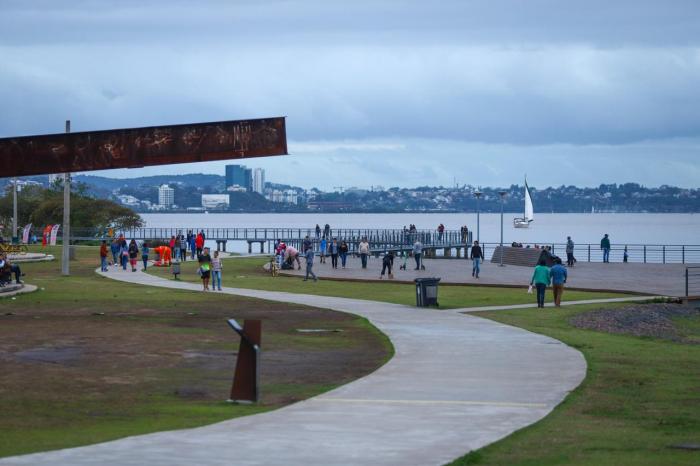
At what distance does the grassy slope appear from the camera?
12.4 m

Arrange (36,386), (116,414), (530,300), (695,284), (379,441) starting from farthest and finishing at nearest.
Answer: (695,284), (530,300), (36,386), (116,414), (379,441)

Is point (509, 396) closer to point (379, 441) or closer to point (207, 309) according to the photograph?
point (379, 441)

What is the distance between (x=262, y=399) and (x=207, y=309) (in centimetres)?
1707

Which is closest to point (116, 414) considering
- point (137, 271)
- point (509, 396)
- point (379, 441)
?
point (379, 441)

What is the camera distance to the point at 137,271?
5491 centimetres

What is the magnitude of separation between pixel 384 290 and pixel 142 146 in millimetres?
16873

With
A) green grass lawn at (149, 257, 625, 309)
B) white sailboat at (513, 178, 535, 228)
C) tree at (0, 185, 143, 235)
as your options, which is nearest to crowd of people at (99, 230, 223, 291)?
green grass lawn at (149, 257, 625, 309)

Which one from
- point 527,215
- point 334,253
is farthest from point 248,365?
point 527,215

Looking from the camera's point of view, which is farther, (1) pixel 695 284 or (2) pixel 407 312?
(1) pixel 695 284

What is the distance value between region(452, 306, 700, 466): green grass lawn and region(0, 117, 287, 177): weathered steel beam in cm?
851

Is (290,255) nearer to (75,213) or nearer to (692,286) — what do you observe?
(692,286)

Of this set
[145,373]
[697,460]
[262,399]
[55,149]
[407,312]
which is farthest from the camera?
[407,312]

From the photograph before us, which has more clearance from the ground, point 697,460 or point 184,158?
point 184,158

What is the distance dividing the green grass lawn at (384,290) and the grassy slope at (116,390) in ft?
21.2
